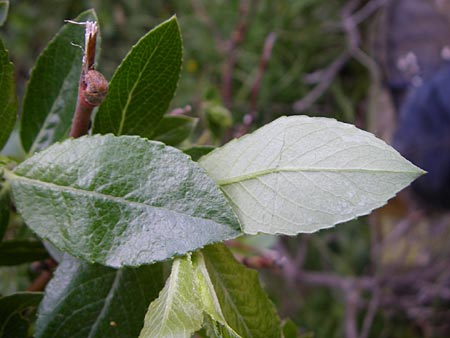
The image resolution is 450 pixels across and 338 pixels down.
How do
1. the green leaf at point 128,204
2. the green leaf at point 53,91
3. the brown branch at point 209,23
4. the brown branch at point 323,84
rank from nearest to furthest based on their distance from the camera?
1. the green leaf at point 128,204
2. the green leaf at point 53,91
3. the brown branch at point 209,23
4. the brown branch at point 323,84

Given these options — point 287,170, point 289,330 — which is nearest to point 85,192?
point 287,170

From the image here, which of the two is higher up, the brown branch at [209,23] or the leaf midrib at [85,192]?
the brown branch at [209,23]

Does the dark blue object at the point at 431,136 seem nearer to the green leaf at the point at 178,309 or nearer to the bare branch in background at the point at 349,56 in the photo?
the bare branch in background at the point at 349,56

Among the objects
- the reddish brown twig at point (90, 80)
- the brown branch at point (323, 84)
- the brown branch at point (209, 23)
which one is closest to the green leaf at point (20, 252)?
the reddish brown twig at point (90, 80)

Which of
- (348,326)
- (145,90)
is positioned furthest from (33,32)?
(145,90)

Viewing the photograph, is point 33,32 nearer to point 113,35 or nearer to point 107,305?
point 113,35

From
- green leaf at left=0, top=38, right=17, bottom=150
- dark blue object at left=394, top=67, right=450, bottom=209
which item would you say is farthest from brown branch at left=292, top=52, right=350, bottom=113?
green leaf at left=0, top=38, right=17, bottom=150

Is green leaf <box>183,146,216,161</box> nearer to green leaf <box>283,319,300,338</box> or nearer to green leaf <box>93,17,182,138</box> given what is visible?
green leaf <box>93,17,182,138</box>
